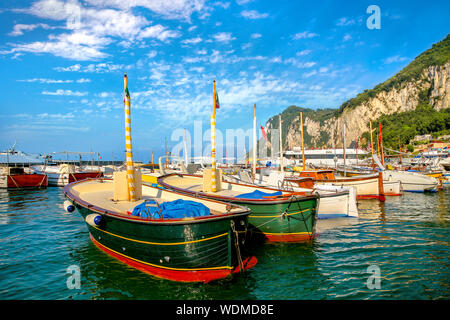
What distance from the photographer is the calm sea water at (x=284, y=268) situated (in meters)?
7.27

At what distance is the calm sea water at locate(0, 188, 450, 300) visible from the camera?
7.27 meters

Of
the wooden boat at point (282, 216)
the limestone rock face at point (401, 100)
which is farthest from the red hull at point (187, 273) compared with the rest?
the limestone rock face at point (401, 100)

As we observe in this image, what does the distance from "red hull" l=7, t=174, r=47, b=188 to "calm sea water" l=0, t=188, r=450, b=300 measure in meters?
26.4

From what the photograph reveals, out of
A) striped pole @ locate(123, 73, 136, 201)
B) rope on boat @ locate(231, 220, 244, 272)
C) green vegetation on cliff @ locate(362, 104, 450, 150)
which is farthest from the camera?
green vegetation on cliff @ locate(362, 104, 450, 150)

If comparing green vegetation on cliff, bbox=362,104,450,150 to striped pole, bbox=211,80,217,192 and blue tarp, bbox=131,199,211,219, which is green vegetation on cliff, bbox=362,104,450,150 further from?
blue tarp, bbox=131,199,211,219

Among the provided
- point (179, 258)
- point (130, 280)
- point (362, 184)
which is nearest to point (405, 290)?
point (179, 258)

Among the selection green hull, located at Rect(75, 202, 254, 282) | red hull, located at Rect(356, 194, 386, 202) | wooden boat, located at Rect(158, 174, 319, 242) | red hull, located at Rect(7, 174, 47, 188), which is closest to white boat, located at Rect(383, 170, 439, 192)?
red hull, located at Rect(356, 194, 386, 202)

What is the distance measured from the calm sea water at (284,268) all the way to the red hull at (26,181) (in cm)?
2637

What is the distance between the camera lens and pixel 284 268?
895 cm

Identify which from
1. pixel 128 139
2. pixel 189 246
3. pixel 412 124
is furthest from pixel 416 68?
pixel 189 246

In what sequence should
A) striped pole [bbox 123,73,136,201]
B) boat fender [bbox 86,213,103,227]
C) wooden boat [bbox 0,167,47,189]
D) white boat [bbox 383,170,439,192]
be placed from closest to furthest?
1. boat fender [bbox 86,213,103,227]
2. striped pole [bbox 123,73,136,201]
3. white boat [bbox 383,170,439,192]
4. wooden boat [bbox 0,167,47,189]

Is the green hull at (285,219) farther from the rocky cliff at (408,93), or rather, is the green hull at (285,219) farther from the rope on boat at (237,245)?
the rocky cliff at (408,93)
